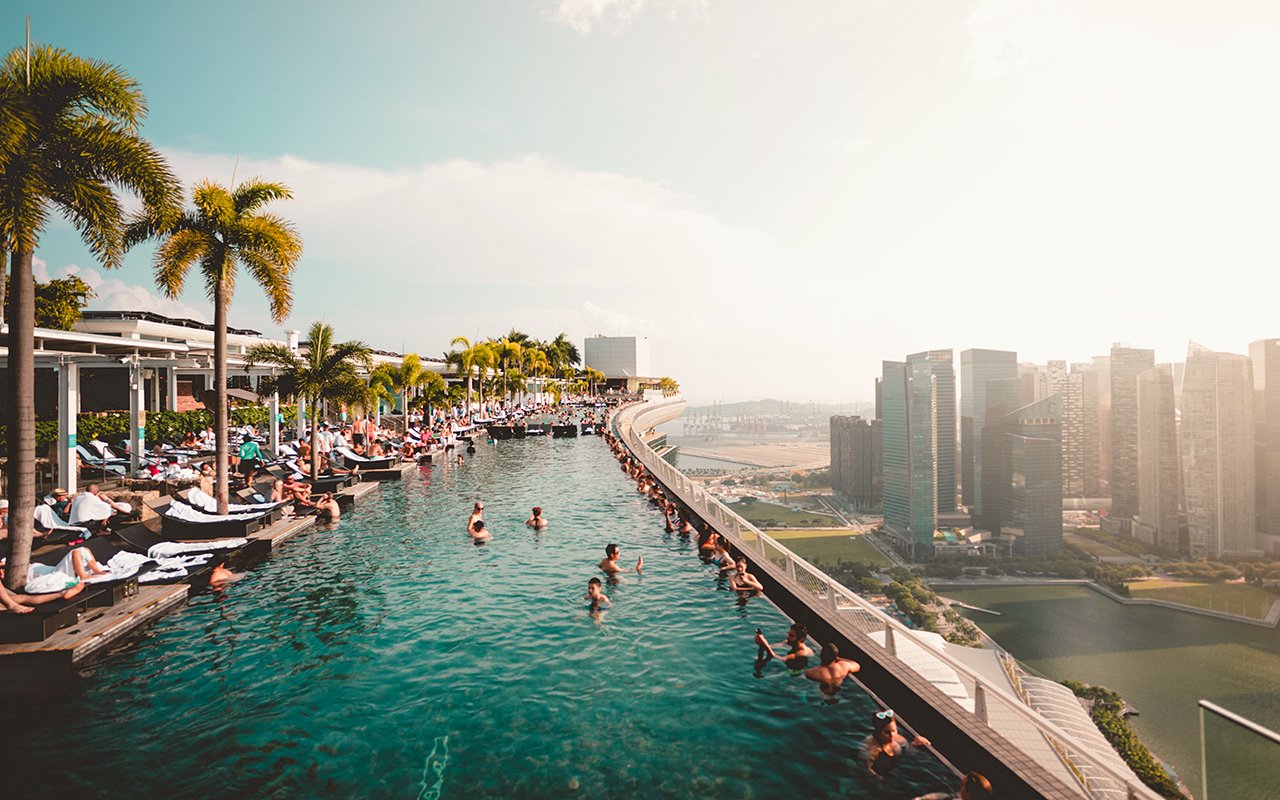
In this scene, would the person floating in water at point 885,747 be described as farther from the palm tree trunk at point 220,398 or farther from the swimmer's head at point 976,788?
the palm tree trunk at point 220,398

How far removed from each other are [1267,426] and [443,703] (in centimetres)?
18800

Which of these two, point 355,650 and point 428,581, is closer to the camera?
point 355,650

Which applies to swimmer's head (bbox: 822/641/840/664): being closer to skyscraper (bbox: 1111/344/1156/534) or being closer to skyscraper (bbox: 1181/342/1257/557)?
skyscraper (bbox: 1181/342/1257/557)

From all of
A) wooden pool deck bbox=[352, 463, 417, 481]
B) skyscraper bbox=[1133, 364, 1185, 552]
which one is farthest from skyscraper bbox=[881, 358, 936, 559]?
wooden pool deck bbox=[352, 463, 417, 481]

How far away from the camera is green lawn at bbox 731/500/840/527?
560 ft

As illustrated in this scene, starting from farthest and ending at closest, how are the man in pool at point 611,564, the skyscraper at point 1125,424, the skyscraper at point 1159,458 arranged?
the skyscraper at point 1125,424, the skyscraper at point 1159,458, the man in pool at point 611,564

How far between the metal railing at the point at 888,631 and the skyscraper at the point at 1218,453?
162 metres

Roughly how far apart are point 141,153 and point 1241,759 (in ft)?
50.9

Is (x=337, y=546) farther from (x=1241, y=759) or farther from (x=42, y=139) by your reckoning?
(x=1241, y=759)

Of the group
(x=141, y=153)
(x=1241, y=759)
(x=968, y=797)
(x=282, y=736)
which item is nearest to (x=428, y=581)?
(x=282, y=736)

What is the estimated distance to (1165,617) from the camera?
116375 mm

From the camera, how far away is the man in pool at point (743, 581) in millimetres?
12570

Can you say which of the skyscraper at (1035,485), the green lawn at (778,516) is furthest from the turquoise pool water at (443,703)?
the skyscraper at (1035,485)

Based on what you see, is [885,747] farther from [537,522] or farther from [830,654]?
[537,522]
